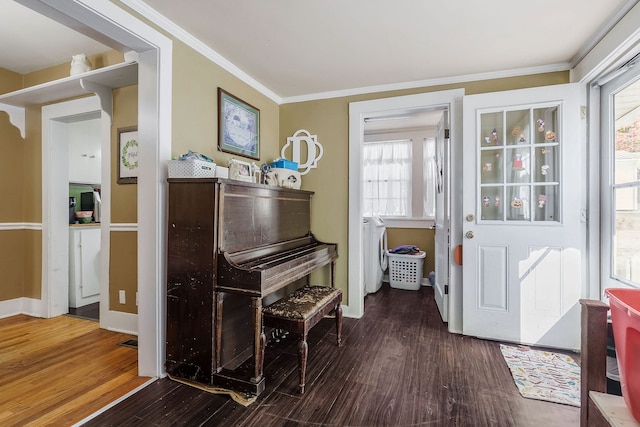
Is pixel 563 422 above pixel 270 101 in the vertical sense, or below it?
below

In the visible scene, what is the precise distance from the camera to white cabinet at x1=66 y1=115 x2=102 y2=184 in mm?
3637

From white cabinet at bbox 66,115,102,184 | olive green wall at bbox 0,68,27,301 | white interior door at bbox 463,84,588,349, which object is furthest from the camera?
white cabinet at bbox 66,115,102,184

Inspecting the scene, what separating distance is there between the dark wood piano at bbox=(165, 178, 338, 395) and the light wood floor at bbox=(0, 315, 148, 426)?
417mm

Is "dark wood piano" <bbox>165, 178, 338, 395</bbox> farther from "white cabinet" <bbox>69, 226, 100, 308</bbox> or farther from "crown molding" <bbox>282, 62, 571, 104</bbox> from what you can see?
"white cabinet" <bbox>69, 226, 100, 308</bbox>

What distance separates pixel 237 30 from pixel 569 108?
8.37ft

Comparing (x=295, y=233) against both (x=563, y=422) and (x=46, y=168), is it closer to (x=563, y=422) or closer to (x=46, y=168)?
(x=563, y=422)

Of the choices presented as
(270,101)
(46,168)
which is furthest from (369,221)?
(46,168)

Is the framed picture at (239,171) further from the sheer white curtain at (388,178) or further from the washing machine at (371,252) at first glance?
the sheer white curtain at (388,178)

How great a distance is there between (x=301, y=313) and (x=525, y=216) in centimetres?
201

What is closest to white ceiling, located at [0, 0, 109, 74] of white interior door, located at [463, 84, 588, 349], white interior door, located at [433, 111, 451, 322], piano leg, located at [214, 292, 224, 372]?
piano leg, located at [214, 292, 224, 372]

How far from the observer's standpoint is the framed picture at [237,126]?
2459mm

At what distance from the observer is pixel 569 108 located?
235cm

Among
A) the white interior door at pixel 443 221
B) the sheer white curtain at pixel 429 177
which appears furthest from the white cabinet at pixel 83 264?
the sheer white curtain at pixel 429 177

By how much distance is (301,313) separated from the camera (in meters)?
1.91
